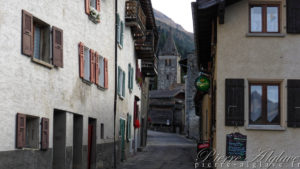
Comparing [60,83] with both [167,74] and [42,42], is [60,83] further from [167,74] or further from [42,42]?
[167,74]

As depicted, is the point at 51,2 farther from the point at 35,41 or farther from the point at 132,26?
the point at 132,26

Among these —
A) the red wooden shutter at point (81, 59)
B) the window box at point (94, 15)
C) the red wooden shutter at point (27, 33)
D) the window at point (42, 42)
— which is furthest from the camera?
the window box at point (94, 15)

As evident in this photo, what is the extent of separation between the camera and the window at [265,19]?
50.5 ft

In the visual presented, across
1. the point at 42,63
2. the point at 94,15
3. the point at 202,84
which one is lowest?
the point at 202,84

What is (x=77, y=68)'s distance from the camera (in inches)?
723

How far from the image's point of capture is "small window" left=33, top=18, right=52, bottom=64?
15.3 meters

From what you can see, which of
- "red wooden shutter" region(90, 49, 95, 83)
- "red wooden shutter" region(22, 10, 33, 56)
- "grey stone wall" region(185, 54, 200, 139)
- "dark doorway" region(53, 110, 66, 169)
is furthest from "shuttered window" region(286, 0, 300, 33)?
"grey stone wall" region(185, 54, 200, 139)

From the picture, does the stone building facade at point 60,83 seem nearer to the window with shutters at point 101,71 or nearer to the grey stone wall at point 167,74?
the window with shutters at point 101,71

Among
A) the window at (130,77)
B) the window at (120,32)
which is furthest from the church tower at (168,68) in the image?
the window at (120,32)

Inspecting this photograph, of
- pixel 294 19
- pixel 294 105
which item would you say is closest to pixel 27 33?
pixel 294 19

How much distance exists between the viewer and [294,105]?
15.0 metres

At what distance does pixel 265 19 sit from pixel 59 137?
6.99 meters

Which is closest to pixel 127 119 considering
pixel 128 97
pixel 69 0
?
pixel 128 97

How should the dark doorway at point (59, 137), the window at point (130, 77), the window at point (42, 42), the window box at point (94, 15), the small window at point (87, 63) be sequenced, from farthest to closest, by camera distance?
1. the window at point (130, 77)
2. the window box at point (94, 15)
3. the small window at point (87, 63)
4. the dark doorway at point (59, 137)
5. the window at point (42, 42)
